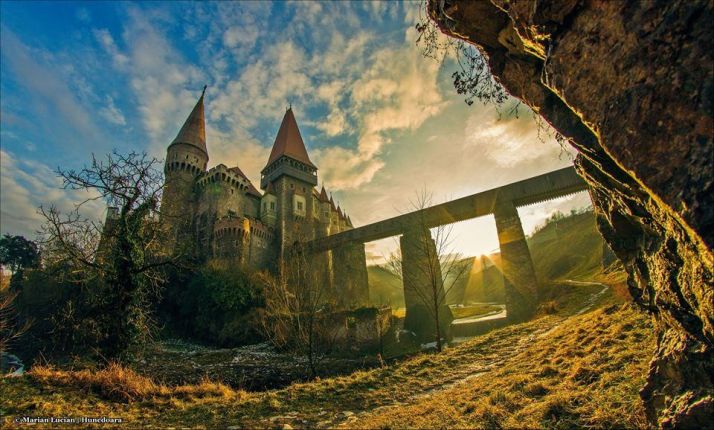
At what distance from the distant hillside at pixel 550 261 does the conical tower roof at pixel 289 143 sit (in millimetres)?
19810

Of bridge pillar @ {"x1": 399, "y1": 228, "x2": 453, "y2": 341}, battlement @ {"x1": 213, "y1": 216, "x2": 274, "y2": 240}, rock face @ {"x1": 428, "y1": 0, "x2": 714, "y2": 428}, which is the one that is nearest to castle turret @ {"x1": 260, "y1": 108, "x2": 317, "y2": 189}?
battlement @ {"x1": 213, "y1": 216, "x2": 274, "y2": 240}

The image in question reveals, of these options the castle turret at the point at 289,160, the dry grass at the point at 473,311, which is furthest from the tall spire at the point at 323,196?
the dry grass at the point at 473,311

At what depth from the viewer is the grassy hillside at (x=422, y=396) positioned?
3.84m

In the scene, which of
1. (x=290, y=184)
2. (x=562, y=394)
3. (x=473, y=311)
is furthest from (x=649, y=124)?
(x=290, y=184)

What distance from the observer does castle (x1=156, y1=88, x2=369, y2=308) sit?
30.8 meters

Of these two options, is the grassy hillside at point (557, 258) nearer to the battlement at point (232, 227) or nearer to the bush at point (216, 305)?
the bush at point (216, 305)

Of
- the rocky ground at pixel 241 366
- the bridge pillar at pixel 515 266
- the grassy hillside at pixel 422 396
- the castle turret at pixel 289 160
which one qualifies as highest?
the castle turret at pixel 289 160

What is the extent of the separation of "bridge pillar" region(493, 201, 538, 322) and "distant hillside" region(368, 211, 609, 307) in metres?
9.11

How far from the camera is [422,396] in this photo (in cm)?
624

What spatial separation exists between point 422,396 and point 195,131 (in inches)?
1590

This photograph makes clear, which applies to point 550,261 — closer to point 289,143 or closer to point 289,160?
point 289,160

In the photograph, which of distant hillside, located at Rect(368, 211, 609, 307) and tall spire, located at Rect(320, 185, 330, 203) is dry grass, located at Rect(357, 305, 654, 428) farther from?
tall spire, located at Rect(320, 185, 330, 203)

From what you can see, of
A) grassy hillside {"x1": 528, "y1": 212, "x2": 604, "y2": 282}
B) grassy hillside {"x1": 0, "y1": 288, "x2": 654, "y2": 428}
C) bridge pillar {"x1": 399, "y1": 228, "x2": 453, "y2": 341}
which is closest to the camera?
grassy hillside {"x1": 0, "y1": 288, "x2": 654, "y2": 428}

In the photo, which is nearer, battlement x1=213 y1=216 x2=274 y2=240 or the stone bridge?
the stone bridge
